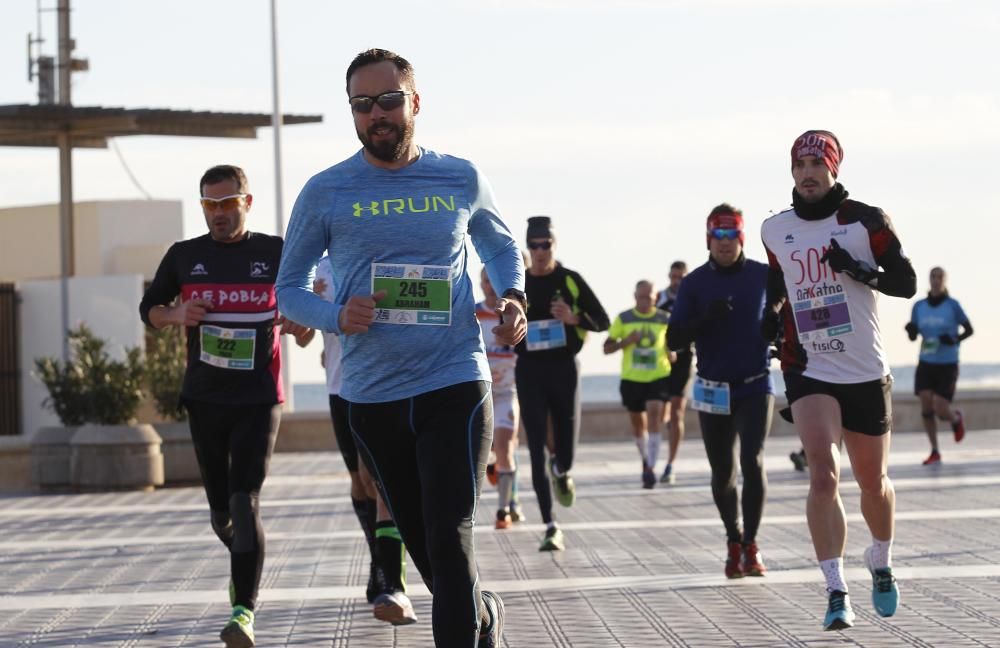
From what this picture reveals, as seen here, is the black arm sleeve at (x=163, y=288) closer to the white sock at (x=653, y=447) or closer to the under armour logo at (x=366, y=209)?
the under armour logo at (x=366, y=209)

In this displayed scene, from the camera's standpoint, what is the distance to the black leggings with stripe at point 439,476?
5609 millimetres

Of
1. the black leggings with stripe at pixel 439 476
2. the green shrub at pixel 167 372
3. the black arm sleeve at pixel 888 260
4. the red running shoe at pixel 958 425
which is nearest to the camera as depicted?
the black leggings with stripe at pixel 439 476

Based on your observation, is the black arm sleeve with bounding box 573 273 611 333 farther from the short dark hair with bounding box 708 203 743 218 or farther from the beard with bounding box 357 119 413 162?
the beard with bounding box 357 119 413 162

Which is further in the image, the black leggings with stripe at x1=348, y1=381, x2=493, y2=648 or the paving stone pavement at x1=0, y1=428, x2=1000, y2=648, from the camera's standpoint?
the paving stone pavement at x1=0, y1=428, x2=1000, y2=648

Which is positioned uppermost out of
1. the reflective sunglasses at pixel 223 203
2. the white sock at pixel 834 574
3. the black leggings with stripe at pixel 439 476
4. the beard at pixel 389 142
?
the beard at pixel 389 142

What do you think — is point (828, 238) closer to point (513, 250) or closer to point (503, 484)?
point (513, 250)

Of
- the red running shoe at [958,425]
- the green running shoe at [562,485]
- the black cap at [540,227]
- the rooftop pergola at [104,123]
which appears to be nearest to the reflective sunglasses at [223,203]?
the black cap at [540,227]

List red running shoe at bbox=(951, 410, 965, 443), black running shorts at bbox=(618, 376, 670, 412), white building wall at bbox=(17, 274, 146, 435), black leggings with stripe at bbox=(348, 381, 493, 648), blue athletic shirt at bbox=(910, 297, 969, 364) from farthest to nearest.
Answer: white building wall at bbox=(17, 274, 146, 435), red running shoe at bbox=(951, 410, 965, 443), blue athletic shirt at bbox=(910, 297, 969, 364), black running shorts at bbox=(618, 376, 670, 412), black leggings with stripe at bbox=(348, 381, 493, 648)

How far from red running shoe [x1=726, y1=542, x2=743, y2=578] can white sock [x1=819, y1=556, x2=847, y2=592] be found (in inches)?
84.8

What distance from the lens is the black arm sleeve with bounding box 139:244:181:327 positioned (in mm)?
8508

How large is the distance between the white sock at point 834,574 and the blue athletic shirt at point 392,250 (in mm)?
2447

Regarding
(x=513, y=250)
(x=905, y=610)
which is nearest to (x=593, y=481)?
(x=905, y=610)

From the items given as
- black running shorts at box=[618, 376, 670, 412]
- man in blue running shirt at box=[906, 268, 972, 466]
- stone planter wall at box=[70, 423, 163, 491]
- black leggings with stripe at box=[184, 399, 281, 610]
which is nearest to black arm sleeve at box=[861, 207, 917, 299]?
black leggings with stripe at box=[184, 399, 281, 610]

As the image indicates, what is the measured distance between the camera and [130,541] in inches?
534
